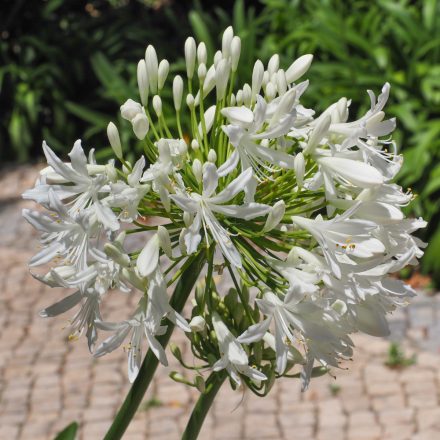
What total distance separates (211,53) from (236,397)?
317 centimetres

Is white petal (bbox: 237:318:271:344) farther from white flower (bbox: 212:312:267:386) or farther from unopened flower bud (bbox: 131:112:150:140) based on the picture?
unopened flower bud (bbox: 131:112:150:140)

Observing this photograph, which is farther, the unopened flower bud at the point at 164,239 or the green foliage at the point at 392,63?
the green foliage at the point at 392,63

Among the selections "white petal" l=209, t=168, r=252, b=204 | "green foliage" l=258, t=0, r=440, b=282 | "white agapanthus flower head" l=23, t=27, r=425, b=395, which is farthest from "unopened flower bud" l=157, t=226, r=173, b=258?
"green foliage" l=258, t=0, r=440, b=282

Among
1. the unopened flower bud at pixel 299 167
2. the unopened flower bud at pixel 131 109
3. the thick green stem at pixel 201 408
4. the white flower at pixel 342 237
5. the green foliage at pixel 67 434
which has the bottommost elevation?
the green foliage at pixel 67 434

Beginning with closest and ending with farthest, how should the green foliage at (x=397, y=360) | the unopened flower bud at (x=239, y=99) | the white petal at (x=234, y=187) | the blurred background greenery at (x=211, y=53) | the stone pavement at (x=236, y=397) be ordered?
the white petal at (x=234, y=187) → the unopened flower bud at (x=239, y=99) → the stone pavement at (x=236, y=397) → the green foliage at (x=397, y=360) → the blurred background greenery at (x=211, y=53)

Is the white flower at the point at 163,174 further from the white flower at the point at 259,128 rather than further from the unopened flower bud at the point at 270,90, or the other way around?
the unopened flower bud at the point at 270,90

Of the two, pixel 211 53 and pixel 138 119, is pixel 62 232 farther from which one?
pixel 211 53

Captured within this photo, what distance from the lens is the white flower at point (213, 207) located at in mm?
1957

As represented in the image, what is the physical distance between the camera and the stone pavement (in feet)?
16.6

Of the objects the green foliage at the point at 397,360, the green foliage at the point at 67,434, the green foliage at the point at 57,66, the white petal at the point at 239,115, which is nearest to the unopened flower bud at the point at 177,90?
the white petal at the point at 239,115

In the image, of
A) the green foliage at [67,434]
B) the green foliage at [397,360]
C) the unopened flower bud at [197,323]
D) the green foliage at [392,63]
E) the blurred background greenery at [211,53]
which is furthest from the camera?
the blurred background greenery at [211,53]

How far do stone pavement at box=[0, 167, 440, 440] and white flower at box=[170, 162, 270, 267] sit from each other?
124 inches

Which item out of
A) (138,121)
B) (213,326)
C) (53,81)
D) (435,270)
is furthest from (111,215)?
(53,81)

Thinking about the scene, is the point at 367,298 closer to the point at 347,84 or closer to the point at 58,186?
the point at 58,186
